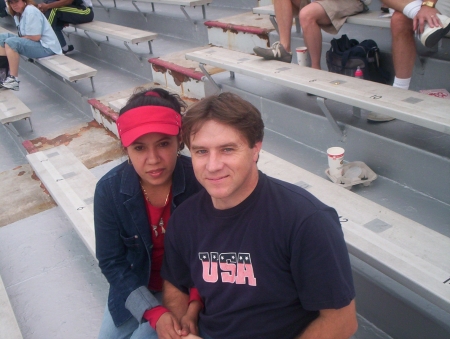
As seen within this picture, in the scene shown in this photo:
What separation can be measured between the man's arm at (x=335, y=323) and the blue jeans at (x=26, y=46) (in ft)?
14.0

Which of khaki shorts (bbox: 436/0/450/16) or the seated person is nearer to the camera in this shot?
khaki shorts (bbox: 436/0/450/16)

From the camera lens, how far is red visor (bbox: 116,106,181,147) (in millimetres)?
1197

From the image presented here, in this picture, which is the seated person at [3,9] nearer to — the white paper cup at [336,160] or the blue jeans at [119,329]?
the white paper cup at [336,160]

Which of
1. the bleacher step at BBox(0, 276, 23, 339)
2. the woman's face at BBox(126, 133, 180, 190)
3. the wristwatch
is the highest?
the wristwatch

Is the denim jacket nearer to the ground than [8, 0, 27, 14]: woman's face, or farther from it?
nearer to the ground

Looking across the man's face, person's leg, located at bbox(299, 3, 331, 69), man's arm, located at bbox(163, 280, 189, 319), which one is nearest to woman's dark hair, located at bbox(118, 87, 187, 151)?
the man's face

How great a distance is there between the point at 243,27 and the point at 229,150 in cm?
283

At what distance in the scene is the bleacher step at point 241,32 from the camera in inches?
136

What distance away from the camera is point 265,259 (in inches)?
38.4

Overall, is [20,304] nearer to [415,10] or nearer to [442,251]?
[442,251]

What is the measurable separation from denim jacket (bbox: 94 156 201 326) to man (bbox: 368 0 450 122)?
4.26 feet

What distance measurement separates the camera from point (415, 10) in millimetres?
2012

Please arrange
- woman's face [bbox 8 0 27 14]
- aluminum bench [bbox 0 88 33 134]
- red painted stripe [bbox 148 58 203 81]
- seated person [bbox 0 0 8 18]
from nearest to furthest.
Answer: red painted stripe [bbox 148 58 203 81]
aluminum bench [bbox 0 88 33 134]
woman's face [bbox 8 0 27 14]
seated person [bbox 0 0 8 18]

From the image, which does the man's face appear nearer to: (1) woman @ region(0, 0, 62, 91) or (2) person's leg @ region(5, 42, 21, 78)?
(1) woman @ region(0, 0, 62, 91)
